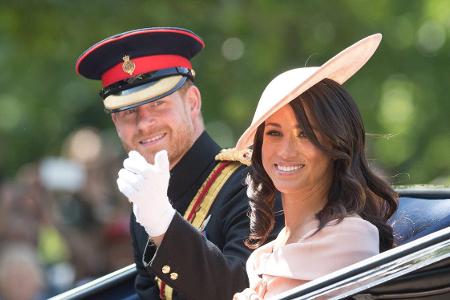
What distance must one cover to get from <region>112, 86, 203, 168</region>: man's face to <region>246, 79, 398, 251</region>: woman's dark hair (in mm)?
713

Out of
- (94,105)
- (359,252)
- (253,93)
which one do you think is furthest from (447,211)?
(94,105)

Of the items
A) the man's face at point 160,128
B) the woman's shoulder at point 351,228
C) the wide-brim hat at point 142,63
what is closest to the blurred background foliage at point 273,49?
the wide-brim hat at point 142,63

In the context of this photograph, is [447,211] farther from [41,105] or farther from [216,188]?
[41,105]

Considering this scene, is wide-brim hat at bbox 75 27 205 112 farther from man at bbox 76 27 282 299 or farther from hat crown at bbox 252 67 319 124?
hat crown at bbox 252 67 319 124

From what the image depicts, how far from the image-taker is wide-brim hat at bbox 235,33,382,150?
11.8ft

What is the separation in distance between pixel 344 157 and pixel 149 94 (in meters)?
1.02

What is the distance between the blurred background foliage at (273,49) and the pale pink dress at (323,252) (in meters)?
5.84

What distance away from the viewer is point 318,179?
369 cm

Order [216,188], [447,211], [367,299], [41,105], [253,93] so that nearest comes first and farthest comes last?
[367,299]
[447,211]
[216,188]
[253,93]
[41,105]

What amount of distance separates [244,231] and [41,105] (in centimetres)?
711

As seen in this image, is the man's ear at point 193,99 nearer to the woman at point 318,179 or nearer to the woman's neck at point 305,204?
the woman at point 318,179

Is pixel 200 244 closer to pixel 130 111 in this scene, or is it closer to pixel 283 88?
pixel 283 88

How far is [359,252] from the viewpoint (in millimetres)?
3539

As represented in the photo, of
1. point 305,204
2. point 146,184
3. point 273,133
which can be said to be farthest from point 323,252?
point 146,184
